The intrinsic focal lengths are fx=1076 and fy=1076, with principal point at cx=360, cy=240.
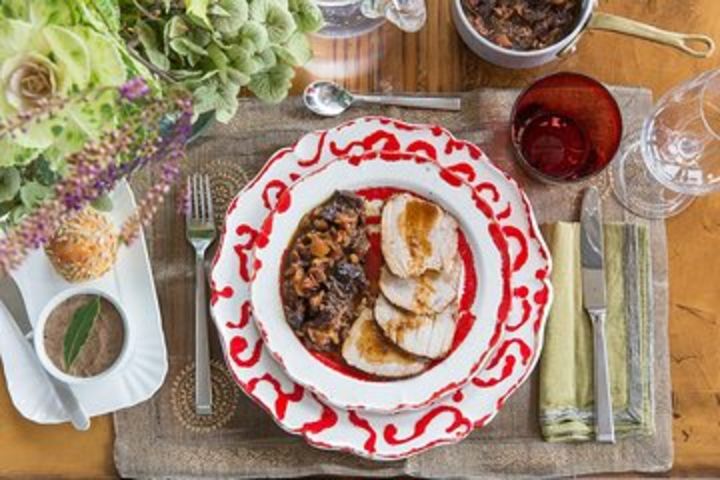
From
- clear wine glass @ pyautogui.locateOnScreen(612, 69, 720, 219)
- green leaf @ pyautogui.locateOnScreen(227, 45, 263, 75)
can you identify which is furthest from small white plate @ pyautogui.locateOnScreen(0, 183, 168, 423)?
clear wine glass @ pyautogui.locateOnScreen(612, 69, 720, 219)

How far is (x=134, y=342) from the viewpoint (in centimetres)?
115

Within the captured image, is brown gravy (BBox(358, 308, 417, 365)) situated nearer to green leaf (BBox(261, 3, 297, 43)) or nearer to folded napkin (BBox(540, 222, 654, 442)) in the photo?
folded napkin (BBox(540, 222, 654, 442))

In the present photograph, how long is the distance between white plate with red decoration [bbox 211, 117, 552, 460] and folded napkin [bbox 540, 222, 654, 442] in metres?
0.03

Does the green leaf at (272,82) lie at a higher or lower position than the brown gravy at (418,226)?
higher

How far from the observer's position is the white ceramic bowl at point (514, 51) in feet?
3.74

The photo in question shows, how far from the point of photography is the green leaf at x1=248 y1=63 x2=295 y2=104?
981mm

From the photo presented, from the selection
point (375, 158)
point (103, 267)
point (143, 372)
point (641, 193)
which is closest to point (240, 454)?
point (143, 372)

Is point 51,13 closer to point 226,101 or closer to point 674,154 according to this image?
point 226,101

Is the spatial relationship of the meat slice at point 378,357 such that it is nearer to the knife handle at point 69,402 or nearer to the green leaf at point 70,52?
the knife handle at point 69,402

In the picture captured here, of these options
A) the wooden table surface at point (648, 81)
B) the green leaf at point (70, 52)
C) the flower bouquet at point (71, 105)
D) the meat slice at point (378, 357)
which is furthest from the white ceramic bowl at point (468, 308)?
the green leaf at point (70, 52)

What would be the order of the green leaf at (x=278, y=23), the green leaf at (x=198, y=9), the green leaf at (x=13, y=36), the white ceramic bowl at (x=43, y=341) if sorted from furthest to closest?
1. the white ceramic bowl at (x=43, y=341)
2. the green leaf at (x=278, y=23)
3. the green leaf at (x=198, y=9)
4. the green leaf at (x=13, y=36)

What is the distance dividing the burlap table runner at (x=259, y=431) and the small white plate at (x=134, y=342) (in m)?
0.02

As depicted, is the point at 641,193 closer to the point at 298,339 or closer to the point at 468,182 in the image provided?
the point at 468,182

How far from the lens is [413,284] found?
113 centimetres
